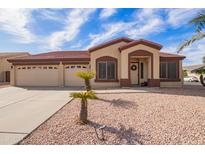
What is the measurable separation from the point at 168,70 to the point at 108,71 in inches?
231

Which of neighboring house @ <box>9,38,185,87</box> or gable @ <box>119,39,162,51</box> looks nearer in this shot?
gable @ <box>119,39,162,51</box>

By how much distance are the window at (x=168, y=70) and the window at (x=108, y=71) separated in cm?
468

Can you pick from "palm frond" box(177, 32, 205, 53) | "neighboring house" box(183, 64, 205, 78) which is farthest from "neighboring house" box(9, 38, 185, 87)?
"palm frond" box(177, 32, 205, 53)

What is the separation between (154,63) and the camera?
16016 mm

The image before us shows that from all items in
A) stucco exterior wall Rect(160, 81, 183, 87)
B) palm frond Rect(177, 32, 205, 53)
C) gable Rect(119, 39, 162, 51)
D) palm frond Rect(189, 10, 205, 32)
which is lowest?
stucco exterior wall Rect(160, 81, 183, 87)

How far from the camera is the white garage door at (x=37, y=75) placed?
19.3 metres

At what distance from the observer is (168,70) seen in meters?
17.5

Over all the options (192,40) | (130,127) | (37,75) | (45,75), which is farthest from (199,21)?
(37,75)

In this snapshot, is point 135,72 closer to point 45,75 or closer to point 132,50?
point 132,50

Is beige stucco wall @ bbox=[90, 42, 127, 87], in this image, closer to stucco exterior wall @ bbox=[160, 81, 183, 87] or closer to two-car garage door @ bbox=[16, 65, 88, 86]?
two-car garage door @ bbox=[16, 65, 88, 86]

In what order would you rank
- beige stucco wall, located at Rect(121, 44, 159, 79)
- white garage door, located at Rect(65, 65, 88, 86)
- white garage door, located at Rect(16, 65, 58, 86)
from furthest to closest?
1. white garage door, located at Rect(16, 65, 58, 86)
2. white garage door, located at Rect(65, 65, 88, 86)
3. beige stucco wall, located at Rect(121, 44, 159, 79)

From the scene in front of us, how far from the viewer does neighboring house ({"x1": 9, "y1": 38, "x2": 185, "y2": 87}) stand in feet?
52.9
